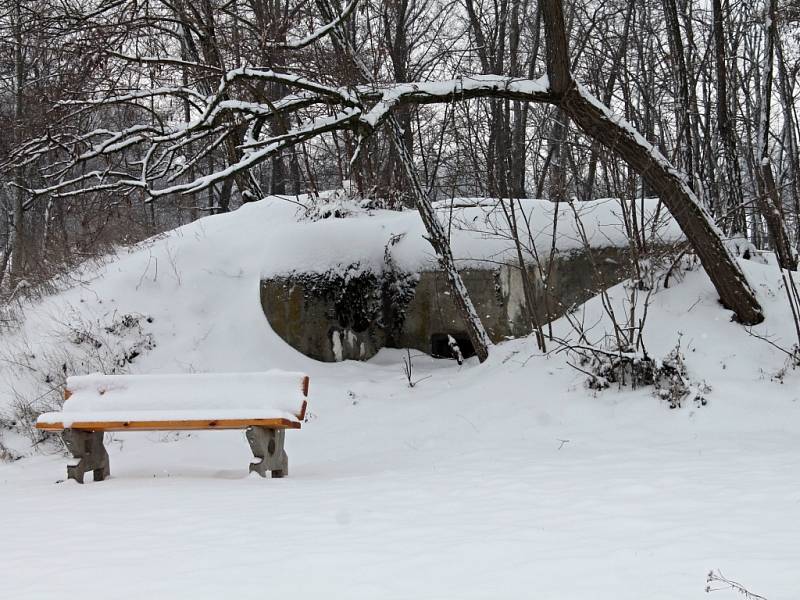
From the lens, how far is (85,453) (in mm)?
5875

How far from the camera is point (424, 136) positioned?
731 inches

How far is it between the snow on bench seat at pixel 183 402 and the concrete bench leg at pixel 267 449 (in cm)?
10

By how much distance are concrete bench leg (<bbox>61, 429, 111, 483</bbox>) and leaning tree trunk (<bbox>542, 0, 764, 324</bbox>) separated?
483cm

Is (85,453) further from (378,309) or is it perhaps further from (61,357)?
(378,309)

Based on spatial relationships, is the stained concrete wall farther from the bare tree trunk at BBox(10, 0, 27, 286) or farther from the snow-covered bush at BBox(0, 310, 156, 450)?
the bare tree trunk at BBox(10, 0, 27, 286)

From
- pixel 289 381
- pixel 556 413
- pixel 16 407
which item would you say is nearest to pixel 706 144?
pixel 556 413

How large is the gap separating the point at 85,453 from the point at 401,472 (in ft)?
7.87

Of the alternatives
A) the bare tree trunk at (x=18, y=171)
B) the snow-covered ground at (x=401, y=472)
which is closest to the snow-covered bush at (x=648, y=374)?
the snow-covered ground at (x=401, y=472)

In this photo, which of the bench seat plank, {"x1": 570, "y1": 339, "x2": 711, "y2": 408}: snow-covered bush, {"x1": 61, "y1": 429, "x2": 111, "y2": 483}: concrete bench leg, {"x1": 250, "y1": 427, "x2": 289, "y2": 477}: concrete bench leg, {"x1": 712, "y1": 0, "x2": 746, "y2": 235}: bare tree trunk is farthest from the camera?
{"x1": 712, "y1": 0, "x2": 746, "y2": 235}: bare tree trunk

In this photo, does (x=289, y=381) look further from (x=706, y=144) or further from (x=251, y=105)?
(x=706, y=144)

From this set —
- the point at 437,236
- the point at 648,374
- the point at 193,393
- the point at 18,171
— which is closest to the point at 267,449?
the point at 193,393

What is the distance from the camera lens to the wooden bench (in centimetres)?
547

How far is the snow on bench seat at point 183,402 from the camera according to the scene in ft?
17.9

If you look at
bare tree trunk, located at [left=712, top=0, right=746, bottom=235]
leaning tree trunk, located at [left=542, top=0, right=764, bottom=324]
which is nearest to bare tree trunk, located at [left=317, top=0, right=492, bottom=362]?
leaning tree trunk, located at [left=542, top=0, right=764, bottom=324]
